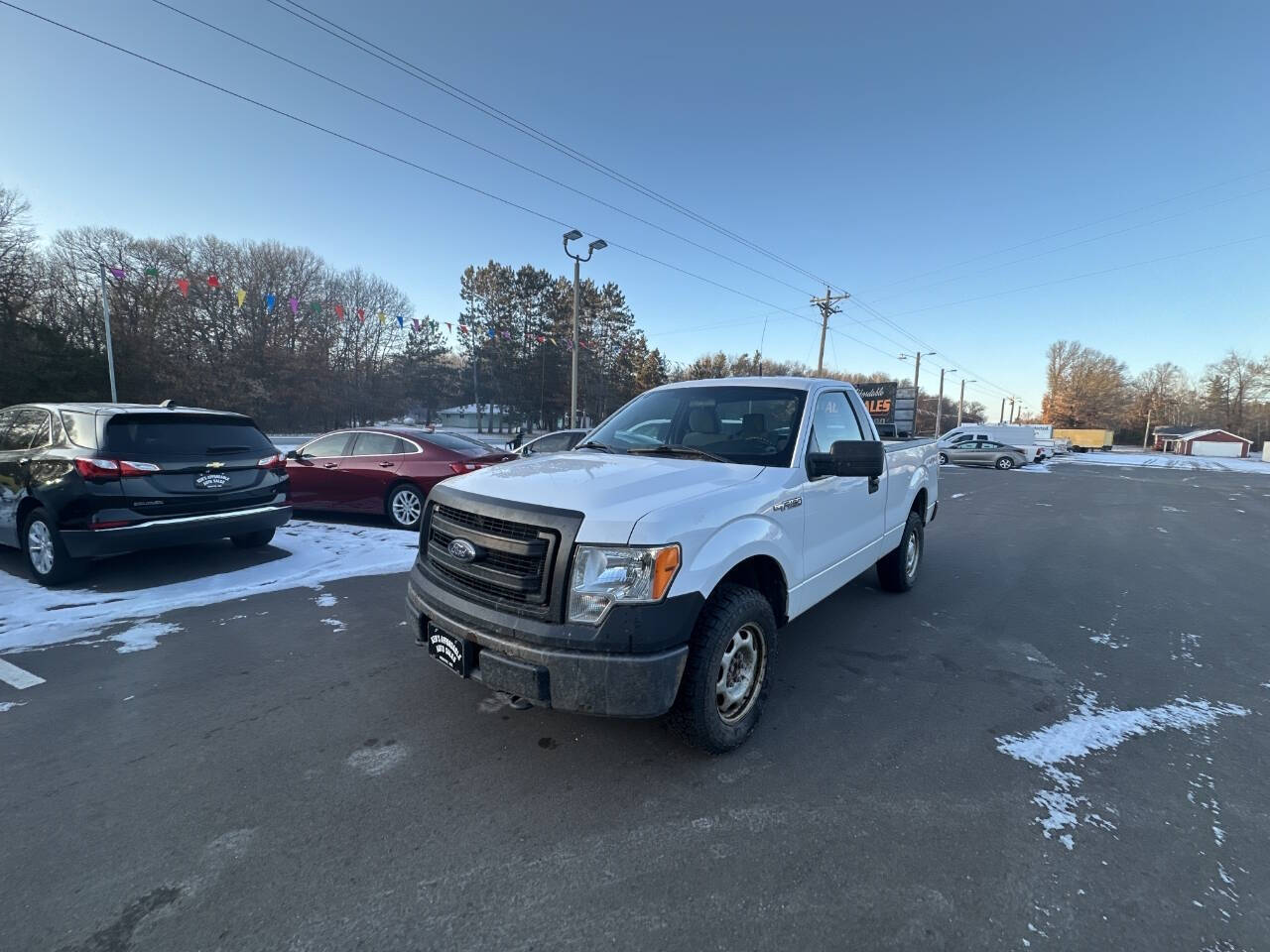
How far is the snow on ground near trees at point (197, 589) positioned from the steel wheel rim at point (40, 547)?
18 cm

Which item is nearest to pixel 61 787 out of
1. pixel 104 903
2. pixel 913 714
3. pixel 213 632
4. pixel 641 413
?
pixel 104 903

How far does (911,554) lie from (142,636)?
21.8 ft

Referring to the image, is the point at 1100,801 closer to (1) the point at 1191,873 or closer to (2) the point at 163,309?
(1) the point at 1191,873

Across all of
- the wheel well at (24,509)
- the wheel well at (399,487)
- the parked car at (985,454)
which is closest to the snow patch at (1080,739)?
the wheel well at (399,487)

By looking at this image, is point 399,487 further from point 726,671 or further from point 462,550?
point 726,671

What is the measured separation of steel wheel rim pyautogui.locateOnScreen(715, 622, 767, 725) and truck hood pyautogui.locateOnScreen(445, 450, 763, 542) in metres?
0.76

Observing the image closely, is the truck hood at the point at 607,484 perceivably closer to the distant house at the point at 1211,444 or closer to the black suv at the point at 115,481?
the black suv at the point at 115,481

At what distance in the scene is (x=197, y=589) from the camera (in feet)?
16.4

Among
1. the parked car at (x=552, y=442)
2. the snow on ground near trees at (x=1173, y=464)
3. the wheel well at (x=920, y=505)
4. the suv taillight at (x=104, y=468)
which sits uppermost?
the parked car at (x=552, y=442)

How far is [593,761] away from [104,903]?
177cm

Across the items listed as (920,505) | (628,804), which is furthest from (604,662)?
(920,505)

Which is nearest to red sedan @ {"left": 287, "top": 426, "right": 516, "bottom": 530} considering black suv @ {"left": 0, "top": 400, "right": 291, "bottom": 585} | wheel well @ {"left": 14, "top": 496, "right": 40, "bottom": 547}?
black suv @ {"left": 0, "top": 400, "right": 291, "bottom": 585}

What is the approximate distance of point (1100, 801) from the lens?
2.40m

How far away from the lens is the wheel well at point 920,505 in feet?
18.2
